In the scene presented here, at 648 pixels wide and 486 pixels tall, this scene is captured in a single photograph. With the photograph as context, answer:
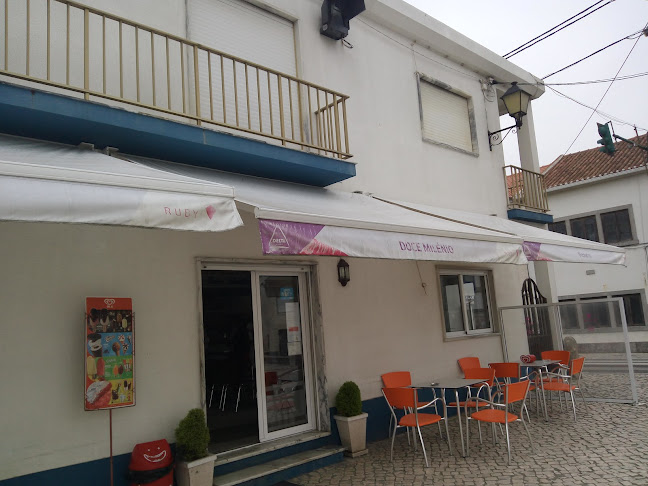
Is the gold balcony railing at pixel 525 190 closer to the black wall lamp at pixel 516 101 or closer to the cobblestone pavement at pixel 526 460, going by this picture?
the black wall lamp at pixel 516 101

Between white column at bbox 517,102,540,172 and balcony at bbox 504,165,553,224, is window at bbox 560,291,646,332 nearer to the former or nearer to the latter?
balcony at bbox 504,165,553,224

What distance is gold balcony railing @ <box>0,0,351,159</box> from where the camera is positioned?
537 centimetres

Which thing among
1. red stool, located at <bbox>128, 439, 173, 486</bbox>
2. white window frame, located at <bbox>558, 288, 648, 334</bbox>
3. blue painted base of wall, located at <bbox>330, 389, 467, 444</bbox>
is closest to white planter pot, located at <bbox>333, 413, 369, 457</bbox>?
blue painted base of wall, located at <bbox>330, 389, 467, 444</bbox>

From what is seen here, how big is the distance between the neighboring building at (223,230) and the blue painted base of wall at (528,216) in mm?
1671

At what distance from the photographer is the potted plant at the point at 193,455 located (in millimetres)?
5230

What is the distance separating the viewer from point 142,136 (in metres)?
5.49

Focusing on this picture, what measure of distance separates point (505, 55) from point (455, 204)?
17.4 feet

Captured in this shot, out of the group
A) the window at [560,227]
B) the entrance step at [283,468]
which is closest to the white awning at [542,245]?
the entrance step at [283,468]

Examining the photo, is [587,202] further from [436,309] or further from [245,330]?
[245,330]

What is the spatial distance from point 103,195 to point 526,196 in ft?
37.4

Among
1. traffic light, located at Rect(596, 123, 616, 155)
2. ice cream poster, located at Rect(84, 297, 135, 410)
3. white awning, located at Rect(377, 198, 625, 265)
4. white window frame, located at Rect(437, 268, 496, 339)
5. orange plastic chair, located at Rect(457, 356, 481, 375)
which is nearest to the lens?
ice cream poster, located at Rect(84, 297, 135, 410)

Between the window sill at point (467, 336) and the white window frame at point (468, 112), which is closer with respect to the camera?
the window sill at point (467, 336)

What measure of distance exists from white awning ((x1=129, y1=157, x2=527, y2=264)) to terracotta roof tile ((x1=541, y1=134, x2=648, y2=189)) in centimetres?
1864

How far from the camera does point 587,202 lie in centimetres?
2356
